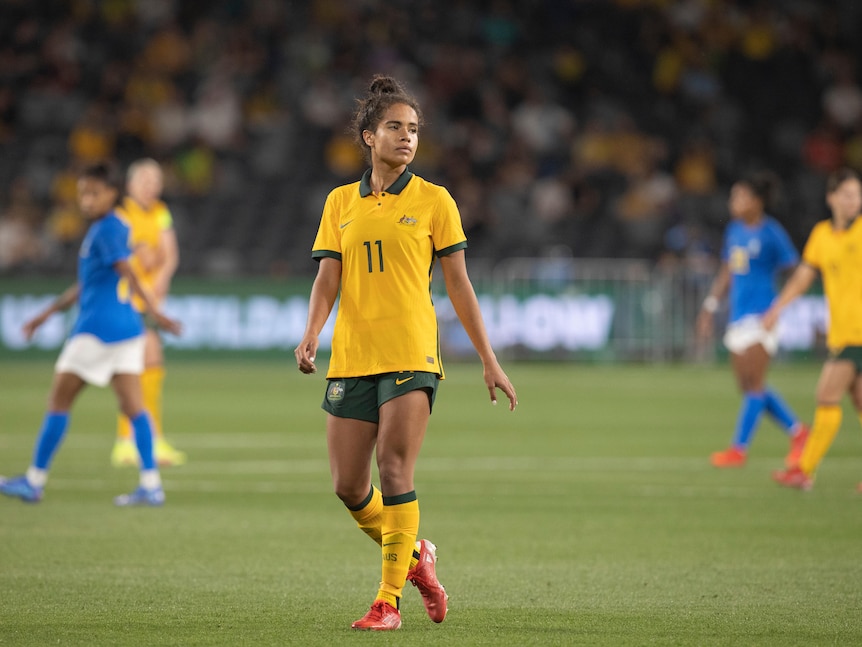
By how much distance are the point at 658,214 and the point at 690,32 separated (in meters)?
5.35

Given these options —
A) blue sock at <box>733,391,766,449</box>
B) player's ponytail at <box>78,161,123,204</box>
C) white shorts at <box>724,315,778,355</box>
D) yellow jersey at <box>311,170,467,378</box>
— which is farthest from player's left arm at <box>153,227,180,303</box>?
yellow jersey at <box>311,170,467,378</box>

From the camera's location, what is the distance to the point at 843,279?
11.3 meters

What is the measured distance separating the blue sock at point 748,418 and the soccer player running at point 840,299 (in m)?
1.71

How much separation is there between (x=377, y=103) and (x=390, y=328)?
3.37 feet

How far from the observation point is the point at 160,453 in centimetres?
1330

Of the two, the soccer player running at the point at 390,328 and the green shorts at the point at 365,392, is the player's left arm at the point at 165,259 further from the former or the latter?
the green shorts at the point at 365,392

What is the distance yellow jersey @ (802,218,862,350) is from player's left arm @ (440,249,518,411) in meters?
5.65

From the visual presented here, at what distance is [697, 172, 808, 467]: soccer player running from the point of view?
13.3m

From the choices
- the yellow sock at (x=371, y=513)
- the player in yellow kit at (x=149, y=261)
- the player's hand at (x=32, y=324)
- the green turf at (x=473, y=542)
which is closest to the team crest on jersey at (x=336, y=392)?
the yellow sock at (x=371, y=513)

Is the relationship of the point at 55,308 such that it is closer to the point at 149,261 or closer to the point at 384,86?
the point at 149,261

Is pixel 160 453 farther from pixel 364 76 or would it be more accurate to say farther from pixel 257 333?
pixel 364 76

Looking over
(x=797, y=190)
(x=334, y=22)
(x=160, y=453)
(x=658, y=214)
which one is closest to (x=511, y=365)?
(x=658, y=214)

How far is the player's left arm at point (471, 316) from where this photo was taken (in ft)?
20.7

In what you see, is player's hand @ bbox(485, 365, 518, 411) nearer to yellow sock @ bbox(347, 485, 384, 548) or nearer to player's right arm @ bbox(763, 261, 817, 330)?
yellow sock @ bbox(347, 485, 384, 548)
